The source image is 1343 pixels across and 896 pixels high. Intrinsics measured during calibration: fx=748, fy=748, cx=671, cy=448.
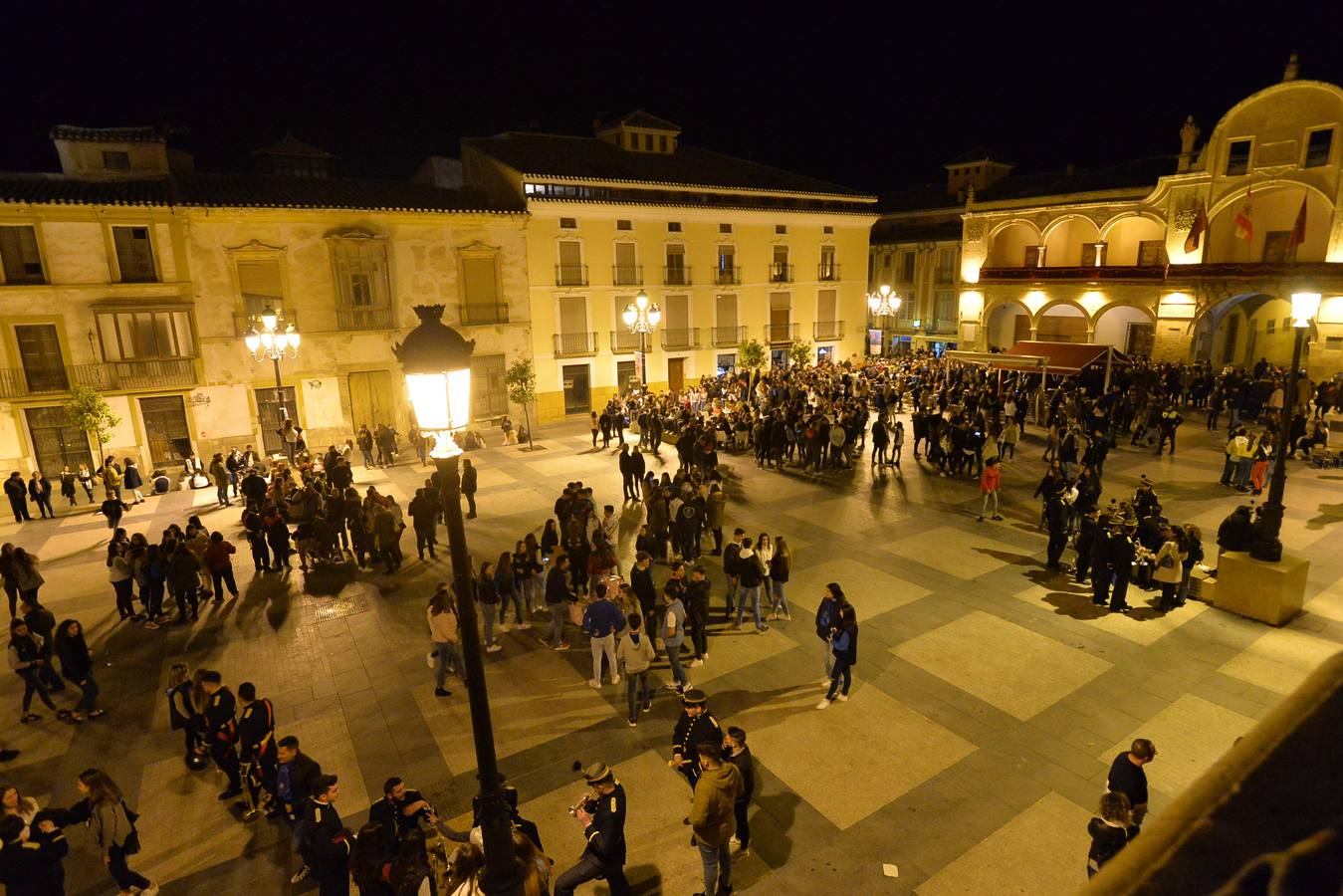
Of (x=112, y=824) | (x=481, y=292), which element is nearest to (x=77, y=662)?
(x=112, y=824)

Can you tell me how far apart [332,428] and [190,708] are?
19.7 metres

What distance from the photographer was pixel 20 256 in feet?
68.7

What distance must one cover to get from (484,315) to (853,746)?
23.9 m

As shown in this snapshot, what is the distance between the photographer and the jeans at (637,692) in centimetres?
881

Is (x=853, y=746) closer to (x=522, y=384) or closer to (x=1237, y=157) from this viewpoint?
(x=522, y=384)

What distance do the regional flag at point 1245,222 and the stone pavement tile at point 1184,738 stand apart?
24787 millimetres

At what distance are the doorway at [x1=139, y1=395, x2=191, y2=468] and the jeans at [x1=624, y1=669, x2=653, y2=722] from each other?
20640 millimetres

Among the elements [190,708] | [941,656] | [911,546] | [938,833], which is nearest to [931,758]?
[938,833]

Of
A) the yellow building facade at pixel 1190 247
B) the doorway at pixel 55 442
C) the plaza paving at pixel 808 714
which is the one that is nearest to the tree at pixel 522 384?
the doorway at pixel 55 442

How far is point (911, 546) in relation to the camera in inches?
561

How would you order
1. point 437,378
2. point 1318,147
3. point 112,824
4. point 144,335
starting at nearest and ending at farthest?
1. point 437,378
2. point 112,824
3. point 144,335
4. point 1318,147

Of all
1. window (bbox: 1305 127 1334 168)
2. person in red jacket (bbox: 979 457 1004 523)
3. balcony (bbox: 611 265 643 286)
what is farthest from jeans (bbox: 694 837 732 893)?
window (bbox: 1305 127 1334 168)

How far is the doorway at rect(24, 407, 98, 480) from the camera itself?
21594mm

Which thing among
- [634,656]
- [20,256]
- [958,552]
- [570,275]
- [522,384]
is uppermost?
[20,256]
